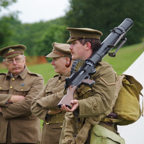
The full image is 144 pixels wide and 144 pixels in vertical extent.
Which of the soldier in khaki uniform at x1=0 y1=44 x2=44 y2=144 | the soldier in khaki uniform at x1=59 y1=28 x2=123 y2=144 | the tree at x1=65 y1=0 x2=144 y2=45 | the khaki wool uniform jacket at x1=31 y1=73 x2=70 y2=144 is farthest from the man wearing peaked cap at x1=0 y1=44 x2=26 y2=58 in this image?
the tree at x1=65 y1=0 x2=144 y2=45

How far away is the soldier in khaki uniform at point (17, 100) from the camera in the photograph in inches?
173

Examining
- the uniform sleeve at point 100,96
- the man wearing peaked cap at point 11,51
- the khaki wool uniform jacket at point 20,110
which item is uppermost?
the uniform sleeve at point 100,96

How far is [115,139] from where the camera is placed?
2756mm

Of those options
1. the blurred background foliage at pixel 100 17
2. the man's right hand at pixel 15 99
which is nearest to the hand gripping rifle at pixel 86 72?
the man's right hand at pixel 15 99

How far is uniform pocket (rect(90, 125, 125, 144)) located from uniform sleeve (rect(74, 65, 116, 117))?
0.24 meters

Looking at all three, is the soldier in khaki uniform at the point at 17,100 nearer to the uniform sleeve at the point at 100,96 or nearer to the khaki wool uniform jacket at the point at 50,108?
the khaki wool uniform jacket at the point at 50,108

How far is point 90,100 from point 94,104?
5 cm

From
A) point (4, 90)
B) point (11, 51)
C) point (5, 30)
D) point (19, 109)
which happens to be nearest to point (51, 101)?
point (19, 109)

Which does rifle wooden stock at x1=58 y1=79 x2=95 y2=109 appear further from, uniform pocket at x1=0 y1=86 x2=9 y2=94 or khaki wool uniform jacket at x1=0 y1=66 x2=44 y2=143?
uniform pocket at x1=0 y1=86 x2=9 y2=94

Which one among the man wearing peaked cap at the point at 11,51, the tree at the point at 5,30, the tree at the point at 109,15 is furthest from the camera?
the tree at the point at 109,15

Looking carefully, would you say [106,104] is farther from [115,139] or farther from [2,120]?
[2,120]

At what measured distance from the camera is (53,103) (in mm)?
3566

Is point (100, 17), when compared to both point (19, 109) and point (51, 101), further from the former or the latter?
point (51, 101)

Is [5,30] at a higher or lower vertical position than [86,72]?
lower
